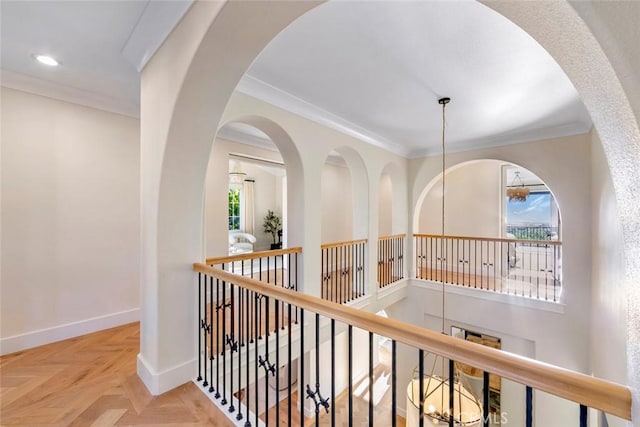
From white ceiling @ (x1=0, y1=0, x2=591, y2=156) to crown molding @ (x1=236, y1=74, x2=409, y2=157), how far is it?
0.01m

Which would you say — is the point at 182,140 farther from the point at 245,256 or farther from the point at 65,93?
the point at 65,93

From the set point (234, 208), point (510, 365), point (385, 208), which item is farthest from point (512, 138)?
point (234, 208)

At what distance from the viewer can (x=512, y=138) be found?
446 centimetres

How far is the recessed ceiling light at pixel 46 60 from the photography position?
2170mm

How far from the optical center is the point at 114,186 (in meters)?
3.14

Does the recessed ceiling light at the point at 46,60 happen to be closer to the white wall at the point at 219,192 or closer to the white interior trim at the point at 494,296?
the white wall at the point at 219,192

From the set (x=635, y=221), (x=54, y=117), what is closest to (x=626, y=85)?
(x=635, y=221)

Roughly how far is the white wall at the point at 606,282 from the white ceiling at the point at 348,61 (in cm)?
102

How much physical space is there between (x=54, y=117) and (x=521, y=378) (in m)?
4.07

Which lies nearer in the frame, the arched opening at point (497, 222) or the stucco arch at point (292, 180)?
the stucco arch at point (292, 180)

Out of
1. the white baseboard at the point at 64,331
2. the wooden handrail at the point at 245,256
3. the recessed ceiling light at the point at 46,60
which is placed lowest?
the white baseboard at the point at 64,331

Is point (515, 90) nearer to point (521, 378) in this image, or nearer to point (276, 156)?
point (521, 378)

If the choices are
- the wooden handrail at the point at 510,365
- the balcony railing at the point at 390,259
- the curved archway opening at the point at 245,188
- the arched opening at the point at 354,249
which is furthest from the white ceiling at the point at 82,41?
the balcony railing at the point at 390,259

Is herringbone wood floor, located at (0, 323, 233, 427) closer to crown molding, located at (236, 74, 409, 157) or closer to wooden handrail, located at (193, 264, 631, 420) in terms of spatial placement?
wooden handrail, located at (193, 264, 631, 420)
